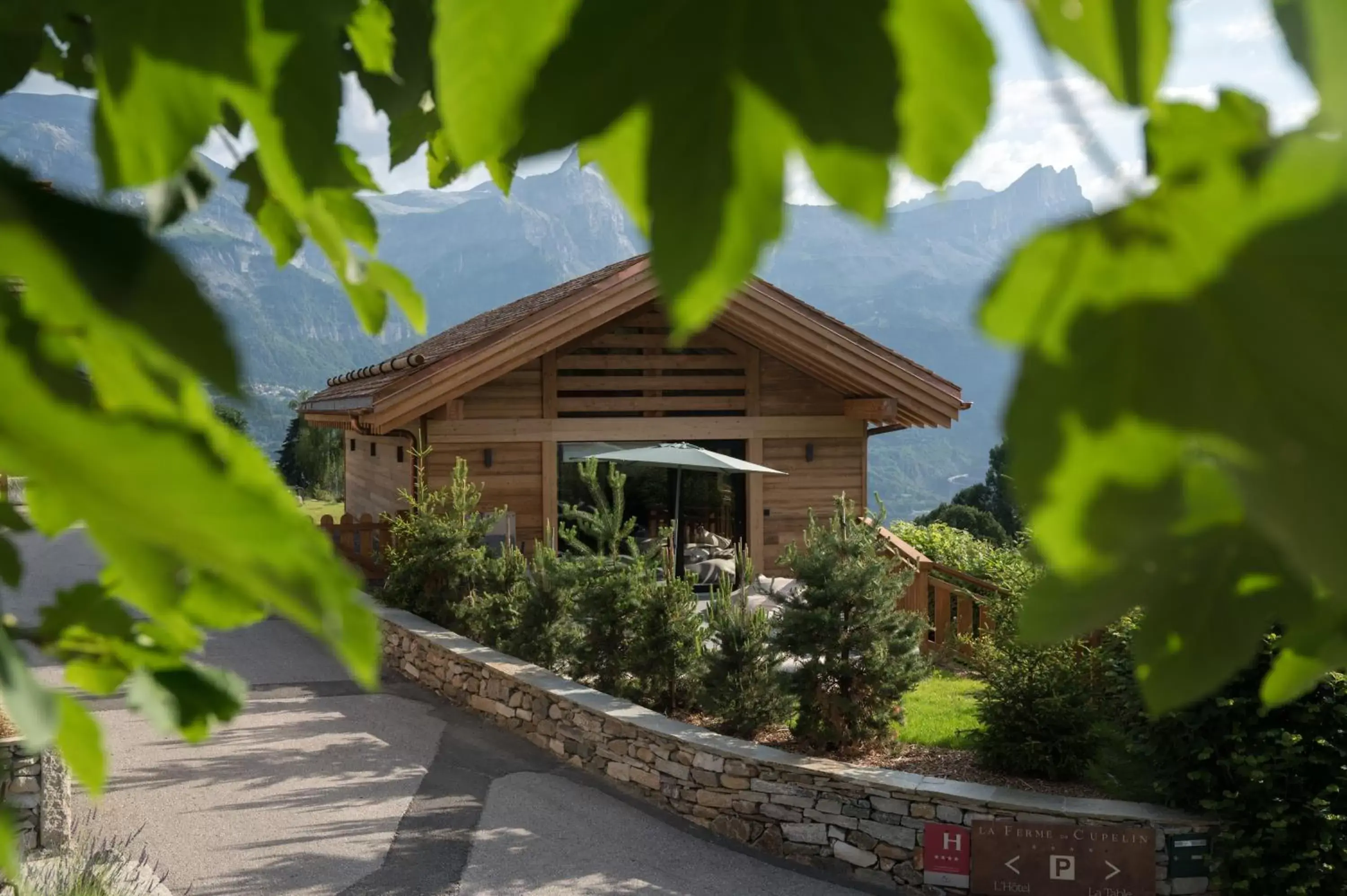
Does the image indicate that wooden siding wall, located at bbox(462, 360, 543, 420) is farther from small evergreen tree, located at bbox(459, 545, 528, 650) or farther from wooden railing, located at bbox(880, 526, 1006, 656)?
wooden railing, located at bbox(880, 526, 1006, 656)

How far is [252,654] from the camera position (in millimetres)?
10469

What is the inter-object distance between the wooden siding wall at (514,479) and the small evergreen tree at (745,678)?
513 cm

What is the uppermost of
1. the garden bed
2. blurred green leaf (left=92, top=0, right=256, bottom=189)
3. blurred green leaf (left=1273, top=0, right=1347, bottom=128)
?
blurred green leaf (left=92, top=0, right=256, bottom=189)

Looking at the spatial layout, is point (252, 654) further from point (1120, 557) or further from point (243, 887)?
point (1120, 557)

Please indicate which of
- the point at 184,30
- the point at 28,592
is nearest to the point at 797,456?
the point at 28,592

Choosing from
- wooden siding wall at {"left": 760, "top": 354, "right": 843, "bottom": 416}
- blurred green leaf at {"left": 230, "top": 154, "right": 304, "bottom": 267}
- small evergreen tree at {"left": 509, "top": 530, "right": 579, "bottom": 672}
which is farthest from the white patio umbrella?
blurred green leaf at {"left": 230, "top": 154, "right": 304, "bottom": 267}

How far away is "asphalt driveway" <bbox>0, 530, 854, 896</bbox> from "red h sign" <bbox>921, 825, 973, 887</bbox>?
0.51m

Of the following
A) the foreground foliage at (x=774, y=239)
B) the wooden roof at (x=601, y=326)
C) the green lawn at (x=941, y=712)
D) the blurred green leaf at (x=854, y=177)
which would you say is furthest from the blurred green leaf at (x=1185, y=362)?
the wooden roof at (x=601, y=326)

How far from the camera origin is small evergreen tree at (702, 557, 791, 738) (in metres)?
6.76

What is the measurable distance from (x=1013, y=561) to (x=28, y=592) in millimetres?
11471

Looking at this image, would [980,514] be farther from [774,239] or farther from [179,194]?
[774,239]

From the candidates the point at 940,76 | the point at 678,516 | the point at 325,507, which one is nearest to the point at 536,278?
the point at 325,507

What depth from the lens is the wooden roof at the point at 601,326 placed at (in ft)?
35.5

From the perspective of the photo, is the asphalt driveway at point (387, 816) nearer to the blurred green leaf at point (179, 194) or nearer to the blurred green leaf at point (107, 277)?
the blurred green leaf at point (179, 194)
